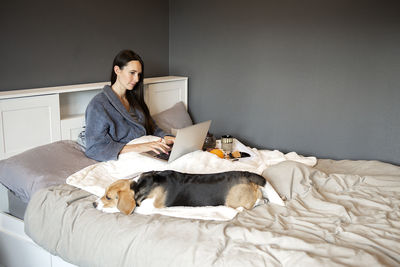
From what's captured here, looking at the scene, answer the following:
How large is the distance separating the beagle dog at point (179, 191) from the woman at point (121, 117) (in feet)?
1.65

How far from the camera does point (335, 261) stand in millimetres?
1563

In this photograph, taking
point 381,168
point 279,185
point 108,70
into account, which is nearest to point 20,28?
point 108,70

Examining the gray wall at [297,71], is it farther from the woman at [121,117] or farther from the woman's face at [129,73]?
the woman's face at [129,73]

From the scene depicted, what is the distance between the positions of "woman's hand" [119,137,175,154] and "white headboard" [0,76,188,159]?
0.43 metres

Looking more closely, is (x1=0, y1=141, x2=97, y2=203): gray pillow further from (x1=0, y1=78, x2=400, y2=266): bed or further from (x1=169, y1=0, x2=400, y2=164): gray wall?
(x1=169, y1=0, x2=400, y2=164): gray wall

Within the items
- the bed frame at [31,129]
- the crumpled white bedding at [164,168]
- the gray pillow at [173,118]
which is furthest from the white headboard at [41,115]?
the gray pillow at [173,118]

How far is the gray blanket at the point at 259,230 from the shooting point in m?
1.65

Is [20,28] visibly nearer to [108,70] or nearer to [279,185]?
[108,70]

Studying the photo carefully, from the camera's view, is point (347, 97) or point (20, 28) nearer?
point (20, 28)

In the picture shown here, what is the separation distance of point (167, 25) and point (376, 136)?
1.95 m

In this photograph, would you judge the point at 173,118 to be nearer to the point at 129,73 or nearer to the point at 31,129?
the point at 129,73

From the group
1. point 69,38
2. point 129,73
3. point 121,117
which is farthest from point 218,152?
point 69,38

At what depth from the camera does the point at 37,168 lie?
231cm

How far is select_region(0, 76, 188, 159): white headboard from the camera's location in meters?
2.35
